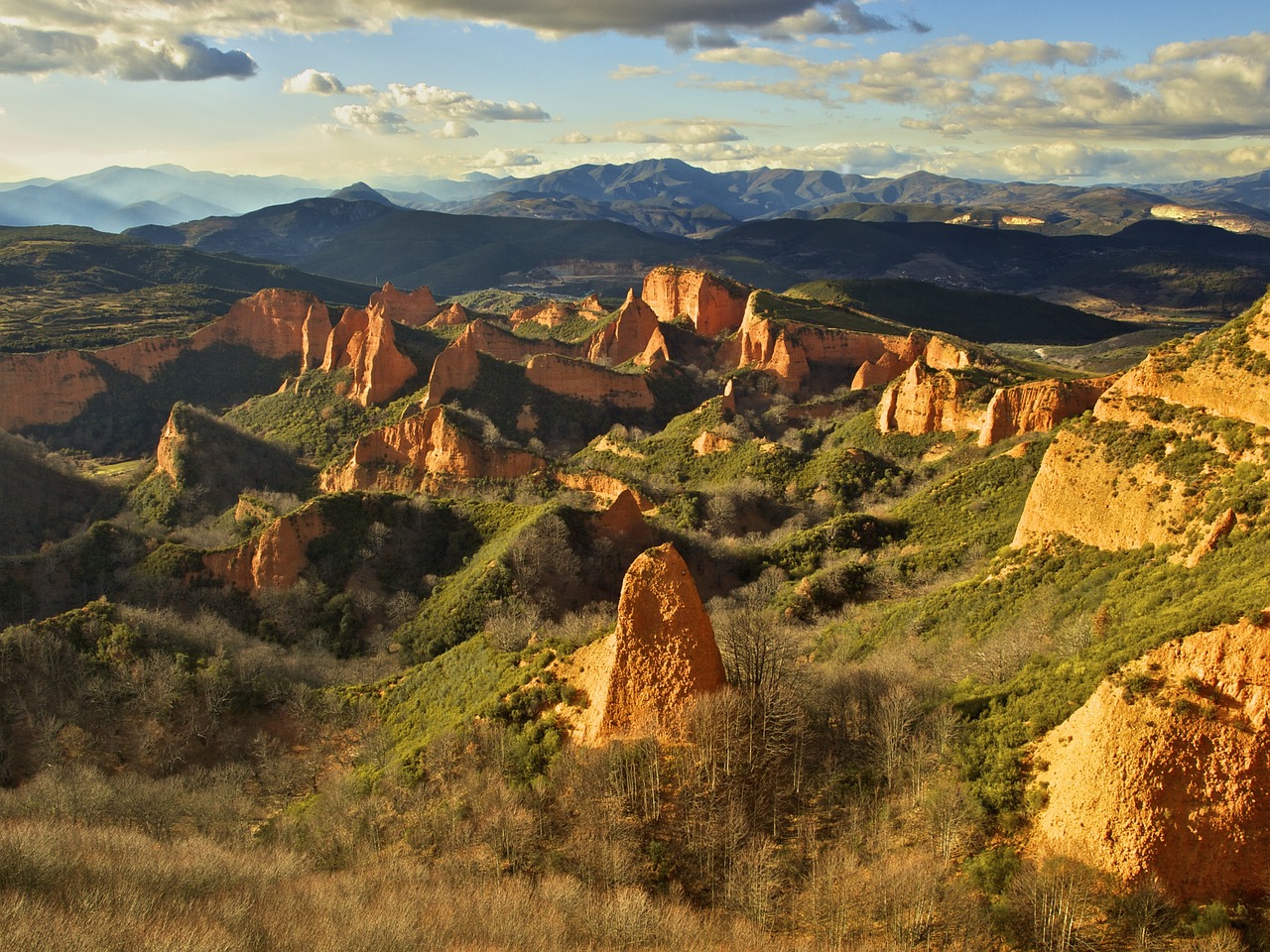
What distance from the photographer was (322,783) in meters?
26.3

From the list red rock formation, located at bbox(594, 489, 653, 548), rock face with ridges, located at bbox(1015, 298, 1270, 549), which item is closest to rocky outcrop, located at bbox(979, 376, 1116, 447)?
rock face with ridges, located at bbox(1015, 298, 1270, 549)

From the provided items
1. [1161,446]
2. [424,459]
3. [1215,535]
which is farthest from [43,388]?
[1215,535]

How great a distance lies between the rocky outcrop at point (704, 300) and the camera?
312 feet

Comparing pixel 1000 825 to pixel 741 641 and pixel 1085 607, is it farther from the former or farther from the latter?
pixel 1085 607

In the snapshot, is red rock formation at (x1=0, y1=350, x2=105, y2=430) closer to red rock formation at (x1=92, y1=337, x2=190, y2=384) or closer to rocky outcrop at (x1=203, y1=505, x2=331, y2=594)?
red rock formation at (x1=92, y1=337, x2=190, y2=384)

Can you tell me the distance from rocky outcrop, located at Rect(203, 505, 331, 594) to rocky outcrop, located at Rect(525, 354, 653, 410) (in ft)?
112

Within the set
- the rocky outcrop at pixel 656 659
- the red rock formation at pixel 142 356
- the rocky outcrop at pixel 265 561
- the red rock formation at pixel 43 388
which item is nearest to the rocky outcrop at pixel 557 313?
the red rock formation at pixel 142 356

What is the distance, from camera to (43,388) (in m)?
73.6

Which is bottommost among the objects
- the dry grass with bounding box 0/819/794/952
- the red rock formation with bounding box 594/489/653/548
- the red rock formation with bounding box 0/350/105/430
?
the dry grass with bounding box 0/819/794/952

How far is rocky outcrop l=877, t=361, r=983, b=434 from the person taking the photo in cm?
5322

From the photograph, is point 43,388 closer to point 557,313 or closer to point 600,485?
point 600,485

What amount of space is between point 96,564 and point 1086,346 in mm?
110381

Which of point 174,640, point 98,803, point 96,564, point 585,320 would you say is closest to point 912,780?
point 98,803

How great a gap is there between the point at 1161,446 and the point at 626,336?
67.0m
